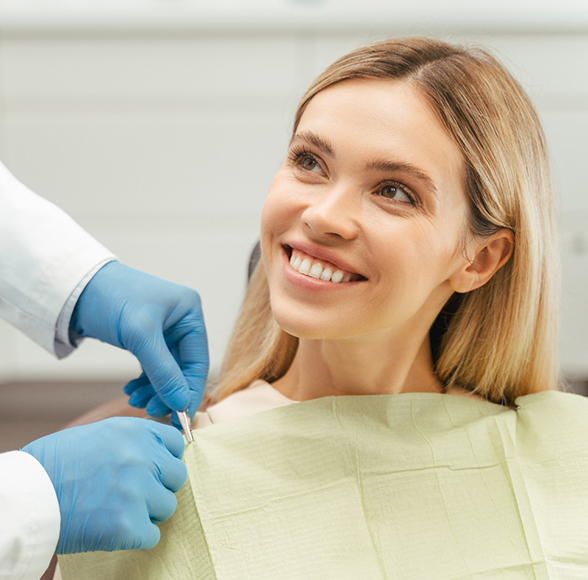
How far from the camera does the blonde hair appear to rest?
1.02m

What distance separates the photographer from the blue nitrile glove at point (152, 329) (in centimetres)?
110

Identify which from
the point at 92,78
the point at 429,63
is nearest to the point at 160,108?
the point at 92,78

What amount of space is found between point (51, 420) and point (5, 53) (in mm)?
Answer: 1351

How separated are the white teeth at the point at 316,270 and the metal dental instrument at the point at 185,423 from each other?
296 millimetres

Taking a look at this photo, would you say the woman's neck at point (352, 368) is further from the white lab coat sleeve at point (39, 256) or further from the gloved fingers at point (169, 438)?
the white lab coat sleeve at point (39, 256)

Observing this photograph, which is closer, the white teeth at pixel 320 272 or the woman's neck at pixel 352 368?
the white teeth at pixel 320 272

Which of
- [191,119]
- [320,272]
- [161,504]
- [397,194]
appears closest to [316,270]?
[320,272]

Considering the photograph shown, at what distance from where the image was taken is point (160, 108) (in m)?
2.45

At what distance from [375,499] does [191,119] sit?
1.78 m

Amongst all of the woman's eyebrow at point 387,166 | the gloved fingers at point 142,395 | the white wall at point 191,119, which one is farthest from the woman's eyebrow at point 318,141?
the white wall at point 191,119

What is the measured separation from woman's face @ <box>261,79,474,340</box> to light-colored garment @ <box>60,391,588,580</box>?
17 centimetres

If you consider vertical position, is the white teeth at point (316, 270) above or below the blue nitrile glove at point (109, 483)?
above

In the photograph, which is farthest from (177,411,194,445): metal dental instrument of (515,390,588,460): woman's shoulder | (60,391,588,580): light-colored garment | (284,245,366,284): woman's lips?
(515,390,588,460): woman's shoulder

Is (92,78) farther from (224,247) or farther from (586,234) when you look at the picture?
(586,234)
